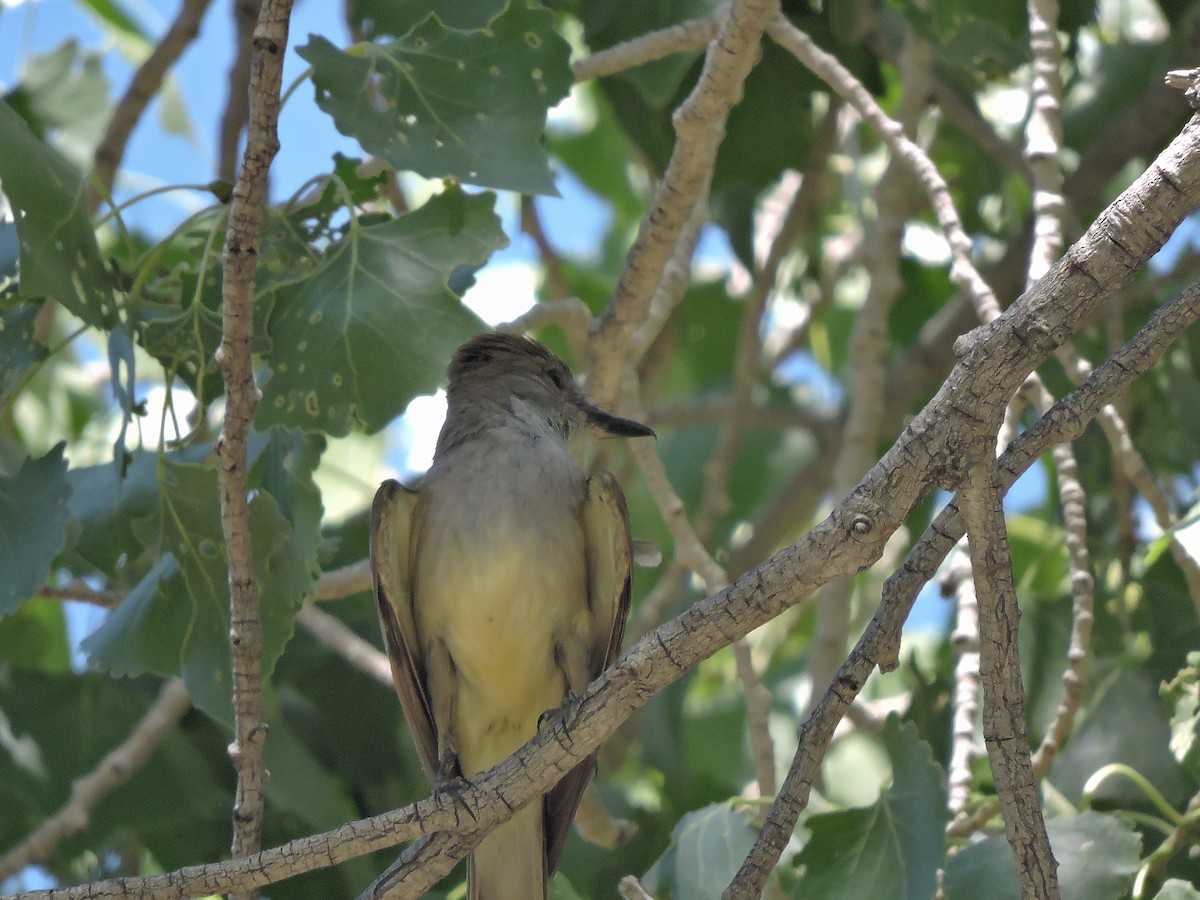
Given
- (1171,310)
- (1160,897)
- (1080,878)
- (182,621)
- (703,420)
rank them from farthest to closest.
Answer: (703,420) → (182,621) → (1080,878) → (1160,897) → (1171,310)

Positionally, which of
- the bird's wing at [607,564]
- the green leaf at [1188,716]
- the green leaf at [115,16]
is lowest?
the green leaf at [1188,716]

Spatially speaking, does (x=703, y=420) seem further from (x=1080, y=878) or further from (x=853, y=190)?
(x=1080, y=878)

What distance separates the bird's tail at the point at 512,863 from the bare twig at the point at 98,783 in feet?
3.91

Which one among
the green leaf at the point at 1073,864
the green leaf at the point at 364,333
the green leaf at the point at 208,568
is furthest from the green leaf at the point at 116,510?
the green leaf at the point at 1073,864

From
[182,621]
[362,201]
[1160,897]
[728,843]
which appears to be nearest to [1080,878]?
[1160,897]

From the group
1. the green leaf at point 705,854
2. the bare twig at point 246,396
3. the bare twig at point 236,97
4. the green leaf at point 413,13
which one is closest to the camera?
the bare twig at point 246,396

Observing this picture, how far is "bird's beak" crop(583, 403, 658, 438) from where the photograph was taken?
15.2 feet

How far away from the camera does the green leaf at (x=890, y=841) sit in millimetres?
3568

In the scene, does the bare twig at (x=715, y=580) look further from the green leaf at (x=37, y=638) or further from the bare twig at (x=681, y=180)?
the green leaf at (x=37, y=638)

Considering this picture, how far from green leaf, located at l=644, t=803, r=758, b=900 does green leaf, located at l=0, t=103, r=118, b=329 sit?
2.09 m

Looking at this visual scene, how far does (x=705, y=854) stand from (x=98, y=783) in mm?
2257

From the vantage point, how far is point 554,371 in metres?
5.11

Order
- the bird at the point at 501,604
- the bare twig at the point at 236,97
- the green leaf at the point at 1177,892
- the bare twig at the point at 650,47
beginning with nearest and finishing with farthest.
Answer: the green leaf at the point at 1177,892 → the bird at the point at 501,604 → the bare twig at the point at 650,47 → the bare twig at the point at 236,97

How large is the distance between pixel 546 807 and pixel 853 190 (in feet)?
11.8
